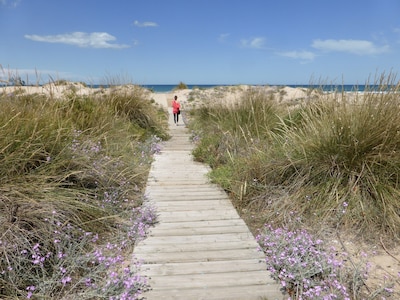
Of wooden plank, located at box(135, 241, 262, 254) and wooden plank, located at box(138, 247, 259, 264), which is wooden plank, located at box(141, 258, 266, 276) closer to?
wooden plank, located at box(138, 247, 259, 264)

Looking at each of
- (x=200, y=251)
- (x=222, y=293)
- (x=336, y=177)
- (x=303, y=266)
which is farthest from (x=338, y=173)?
(x=222, y=293)

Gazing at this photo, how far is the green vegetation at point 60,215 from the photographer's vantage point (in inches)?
79.0

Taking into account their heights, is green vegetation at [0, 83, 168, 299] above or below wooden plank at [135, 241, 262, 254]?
above

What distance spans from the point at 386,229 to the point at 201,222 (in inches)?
68.7

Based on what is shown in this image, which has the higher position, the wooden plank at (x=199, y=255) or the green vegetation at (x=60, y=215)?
the green vegetation at (x=60, y=215)

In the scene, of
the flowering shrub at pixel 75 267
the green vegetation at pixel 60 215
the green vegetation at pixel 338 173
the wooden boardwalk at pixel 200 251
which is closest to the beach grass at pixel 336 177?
the green vegetation at pixel 338 173

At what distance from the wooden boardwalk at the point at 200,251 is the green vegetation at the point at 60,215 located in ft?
0.51

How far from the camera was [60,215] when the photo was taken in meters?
2.45

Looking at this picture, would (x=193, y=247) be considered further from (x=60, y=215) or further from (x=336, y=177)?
(x=336, y=177)

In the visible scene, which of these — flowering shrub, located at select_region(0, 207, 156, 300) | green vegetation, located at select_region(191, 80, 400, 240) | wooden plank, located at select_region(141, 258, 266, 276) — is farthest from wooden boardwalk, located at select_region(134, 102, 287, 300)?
green vegetation, located at select_region(191, 80, 400, 240)

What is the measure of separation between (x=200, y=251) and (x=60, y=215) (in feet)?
3.91

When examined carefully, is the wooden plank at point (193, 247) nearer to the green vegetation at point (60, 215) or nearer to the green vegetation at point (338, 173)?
the green vegetation at point (60, 215)

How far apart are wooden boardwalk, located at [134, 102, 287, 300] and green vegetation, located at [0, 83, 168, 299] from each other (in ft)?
0.51

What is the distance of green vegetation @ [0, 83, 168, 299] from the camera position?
2008mm
